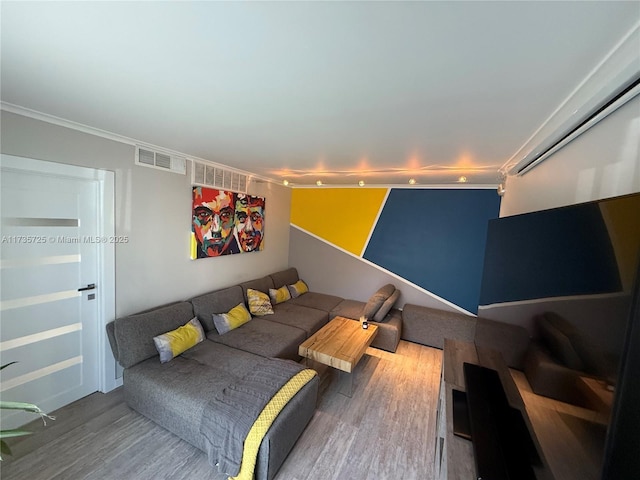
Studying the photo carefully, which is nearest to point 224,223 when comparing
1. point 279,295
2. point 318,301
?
point 279,295

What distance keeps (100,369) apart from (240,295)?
154 cm

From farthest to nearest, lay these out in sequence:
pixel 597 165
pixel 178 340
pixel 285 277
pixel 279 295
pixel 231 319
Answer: pixel 285 277, pixel 279 295, pixel 231 319, pixel 178 340, pixel 597 165

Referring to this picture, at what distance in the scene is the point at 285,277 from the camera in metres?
4.53

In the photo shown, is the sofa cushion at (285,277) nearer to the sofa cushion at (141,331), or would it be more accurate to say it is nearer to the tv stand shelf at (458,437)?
the sofa cushion at (141,331)

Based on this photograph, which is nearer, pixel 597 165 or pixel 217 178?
pixel 597 165

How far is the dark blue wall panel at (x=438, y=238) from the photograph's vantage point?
3.62 metres

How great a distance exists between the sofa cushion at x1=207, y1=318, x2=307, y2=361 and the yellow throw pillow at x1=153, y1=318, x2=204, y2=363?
23 cm

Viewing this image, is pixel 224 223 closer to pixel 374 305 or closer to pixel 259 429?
pixel 374 305

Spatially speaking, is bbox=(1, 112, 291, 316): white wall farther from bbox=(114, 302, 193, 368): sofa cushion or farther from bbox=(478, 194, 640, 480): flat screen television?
bbox=(478, 194, 640, 480): flat screen television

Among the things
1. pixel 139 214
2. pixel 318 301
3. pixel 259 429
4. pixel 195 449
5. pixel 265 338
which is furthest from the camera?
pixel 318 301

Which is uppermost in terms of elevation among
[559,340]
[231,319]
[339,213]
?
[339,213]

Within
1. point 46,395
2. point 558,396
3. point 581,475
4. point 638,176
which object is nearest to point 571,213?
point 638,176

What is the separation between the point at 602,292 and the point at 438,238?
134 inches

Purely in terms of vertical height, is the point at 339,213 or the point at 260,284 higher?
the point at 339,213
